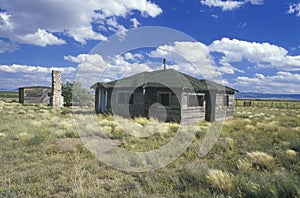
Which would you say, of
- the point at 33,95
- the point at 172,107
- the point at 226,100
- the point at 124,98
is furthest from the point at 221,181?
the point at 33,95

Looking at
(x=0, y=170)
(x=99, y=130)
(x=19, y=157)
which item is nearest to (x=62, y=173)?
(x=0, y=170)

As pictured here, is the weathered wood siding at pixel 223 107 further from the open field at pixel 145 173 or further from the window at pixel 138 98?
the open field at pixel 145 173

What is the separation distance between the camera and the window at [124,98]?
1734 centimetres

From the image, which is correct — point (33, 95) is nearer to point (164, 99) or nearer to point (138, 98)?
point (138, 98)

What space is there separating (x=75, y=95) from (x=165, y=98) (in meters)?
21.8

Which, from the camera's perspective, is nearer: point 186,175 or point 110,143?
point 186,175

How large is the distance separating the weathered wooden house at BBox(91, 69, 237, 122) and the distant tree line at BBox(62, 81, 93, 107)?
603 inches

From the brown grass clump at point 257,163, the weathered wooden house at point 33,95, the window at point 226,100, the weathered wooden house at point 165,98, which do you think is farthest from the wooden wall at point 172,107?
the weathered wooden house at point 33,95

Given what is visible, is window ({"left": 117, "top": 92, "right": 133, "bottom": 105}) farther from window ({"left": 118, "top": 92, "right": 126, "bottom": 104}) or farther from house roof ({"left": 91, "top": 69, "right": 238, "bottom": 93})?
house roof ({"left": 91, "top": 69, "right": 238, "bottom": 93})

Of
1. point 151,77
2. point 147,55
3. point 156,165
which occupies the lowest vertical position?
point 156,165

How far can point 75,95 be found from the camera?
34.0 m

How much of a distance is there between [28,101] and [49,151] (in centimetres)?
3586

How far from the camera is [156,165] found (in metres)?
6.14

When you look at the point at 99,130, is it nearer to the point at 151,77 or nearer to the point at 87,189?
the point at 87,189
